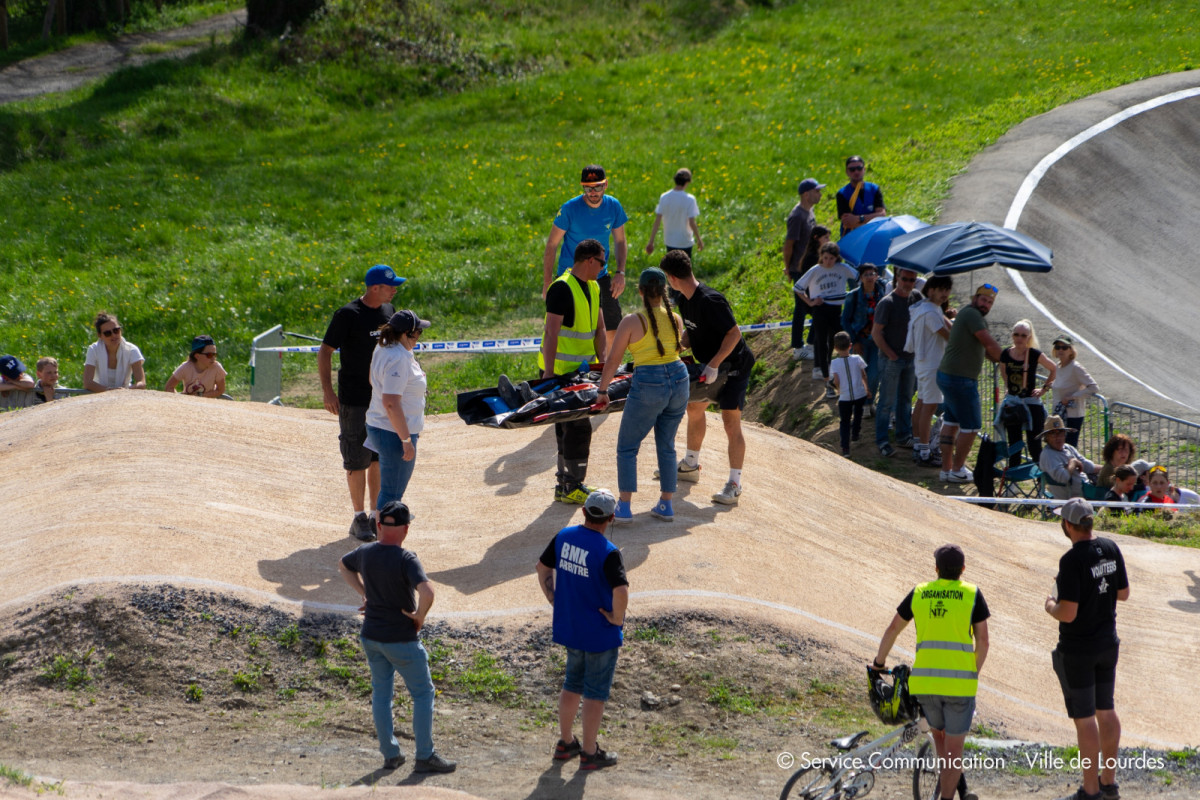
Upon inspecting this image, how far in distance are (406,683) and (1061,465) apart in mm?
8426

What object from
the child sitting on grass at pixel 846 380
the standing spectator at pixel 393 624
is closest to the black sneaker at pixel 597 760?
the standing spectator at pixel 393 624

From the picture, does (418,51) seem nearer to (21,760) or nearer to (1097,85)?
(1097,85)

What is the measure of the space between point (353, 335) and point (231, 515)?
83.6 inches

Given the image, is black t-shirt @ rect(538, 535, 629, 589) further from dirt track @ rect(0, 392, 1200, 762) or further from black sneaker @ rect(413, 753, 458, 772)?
dirt track @ rect(0, 392, 1200, 762)

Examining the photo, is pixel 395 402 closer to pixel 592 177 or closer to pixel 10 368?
pixel 592 177

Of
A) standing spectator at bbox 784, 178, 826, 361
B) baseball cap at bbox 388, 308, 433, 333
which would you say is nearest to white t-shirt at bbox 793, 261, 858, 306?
standing spectator at bbox 784, 178, 826, 361

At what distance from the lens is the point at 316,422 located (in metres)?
12.3

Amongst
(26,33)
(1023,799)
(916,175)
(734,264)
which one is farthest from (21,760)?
(26,33)

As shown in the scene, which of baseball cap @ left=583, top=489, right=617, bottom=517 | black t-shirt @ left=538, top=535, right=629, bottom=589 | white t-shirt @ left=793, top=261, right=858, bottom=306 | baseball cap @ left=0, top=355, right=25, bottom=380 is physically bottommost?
baseball cap @ left=0, top=355, right=25, bottom=380

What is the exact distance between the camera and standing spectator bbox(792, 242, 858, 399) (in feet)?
46.9

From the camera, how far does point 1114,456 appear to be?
477 inches

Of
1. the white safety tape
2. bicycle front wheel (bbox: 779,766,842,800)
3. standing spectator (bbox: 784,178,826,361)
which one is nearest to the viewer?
bicycle front wheel (bbox: 779,766,842,800)

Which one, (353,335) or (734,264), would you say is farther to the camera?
(734,264)

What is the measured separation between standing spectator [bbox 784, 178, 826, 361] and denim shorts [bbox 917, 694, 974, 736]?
9.71 metres
